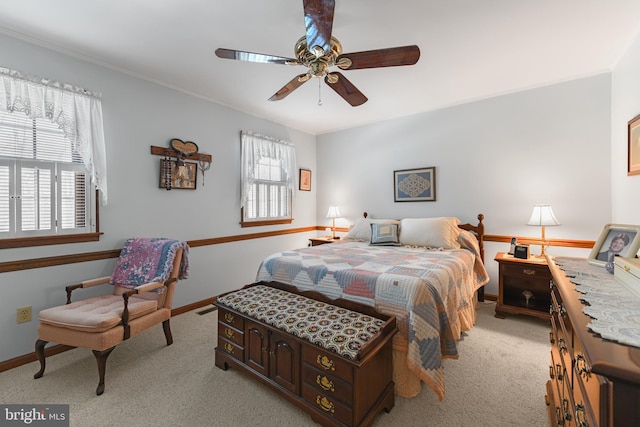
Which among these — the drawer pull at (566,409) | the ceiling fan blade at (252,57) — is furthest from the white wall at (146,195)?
the drawer pull at (566,409)

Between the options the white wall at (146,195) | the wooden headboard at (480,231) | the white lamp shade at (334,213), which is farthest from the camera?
the white lamp shade at (334,213)

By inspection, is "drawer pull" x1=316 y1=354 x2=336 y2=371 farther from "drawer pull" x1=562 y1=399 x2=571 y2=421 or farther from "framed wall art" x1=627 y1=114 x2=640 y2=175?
"framed wall art" x1=627 y1=114 x2=640 y2=175

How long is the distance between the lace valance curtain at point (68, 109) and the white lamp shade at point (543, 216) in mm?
4343

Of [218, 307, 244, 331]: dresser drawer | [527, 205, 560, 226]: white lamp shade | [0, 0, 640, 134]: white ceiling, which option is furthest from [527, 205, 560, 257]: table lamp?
[218, 307, 244, 331]: dresser drawer

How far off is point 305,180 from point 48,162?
3.34 meters

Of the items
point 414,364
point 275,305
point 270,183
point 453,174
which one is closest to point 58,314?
point 275,305

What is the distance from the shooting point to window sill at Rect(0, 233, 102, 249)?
2088mm

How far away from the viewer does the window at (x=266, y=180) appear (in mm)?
3850

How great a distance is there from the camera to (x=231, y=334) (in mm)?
2053

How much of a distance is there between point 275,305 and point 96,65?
2.80 meters

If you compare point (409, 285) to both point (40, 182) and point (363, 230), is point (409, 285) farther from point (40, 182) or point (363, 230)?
point (40, 182)

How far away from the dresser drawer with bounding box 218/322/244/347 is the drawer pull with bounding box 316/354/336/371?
726 mm

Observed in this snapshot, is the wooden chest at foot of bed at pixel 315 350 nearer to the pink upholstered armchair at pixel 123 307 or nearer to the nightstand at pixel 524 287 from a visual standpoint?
the pink upholstered armchair at pixel 123 307

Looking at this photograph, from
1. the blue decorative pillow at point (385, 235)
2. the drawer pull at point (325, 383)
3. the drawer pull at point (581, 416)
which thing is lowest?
the drawer pull at point (325, 383)
